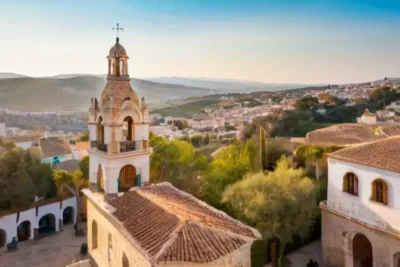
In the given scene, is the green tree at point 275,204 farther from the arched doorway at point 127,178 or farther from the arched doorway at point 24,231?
the arched doorway at point 24,231

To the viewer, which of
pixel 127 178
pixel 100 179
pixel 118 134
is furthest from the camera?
pixel 100 179

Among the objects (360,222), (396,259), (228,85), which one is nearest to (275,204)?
(360,222)

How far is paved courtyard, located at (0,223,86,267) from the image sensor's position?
69.1ft

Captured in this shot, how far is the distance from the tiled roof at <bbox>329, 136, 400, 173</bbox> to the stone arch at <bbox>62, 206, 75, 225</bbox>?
2133cm

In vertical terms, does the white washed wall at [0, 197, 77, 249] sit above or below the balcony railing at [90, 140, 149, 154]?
below

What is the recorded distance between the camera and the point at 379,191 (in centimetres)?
1595

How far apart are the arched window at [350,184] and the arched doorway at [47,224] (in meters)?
21.5

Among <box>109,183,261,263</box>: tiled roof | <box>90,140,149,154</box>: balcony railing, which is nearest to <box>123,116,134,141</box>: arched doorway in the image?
<box>90,140,149,154</box>: balcony railing

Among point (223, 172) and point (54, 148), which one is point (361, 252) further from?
point (54, 148)

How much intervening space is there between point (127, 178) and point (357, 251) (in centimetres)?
1253

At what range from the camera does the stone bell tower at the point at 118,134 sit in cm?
1348

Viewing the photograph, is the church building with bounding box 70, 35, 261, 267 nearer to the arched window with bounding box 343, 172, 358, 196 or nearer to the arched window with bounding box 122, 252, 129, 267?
the arched window with bounding box 122, 252, 129, 267

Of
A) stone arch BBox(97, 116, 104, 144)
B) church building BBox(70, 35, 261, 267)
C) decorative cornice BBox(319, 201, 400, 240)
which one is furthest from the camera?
decorative cornice BBox(319, 201, 400, 240)

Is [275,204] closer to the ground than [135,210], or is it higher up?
closer to the ground
